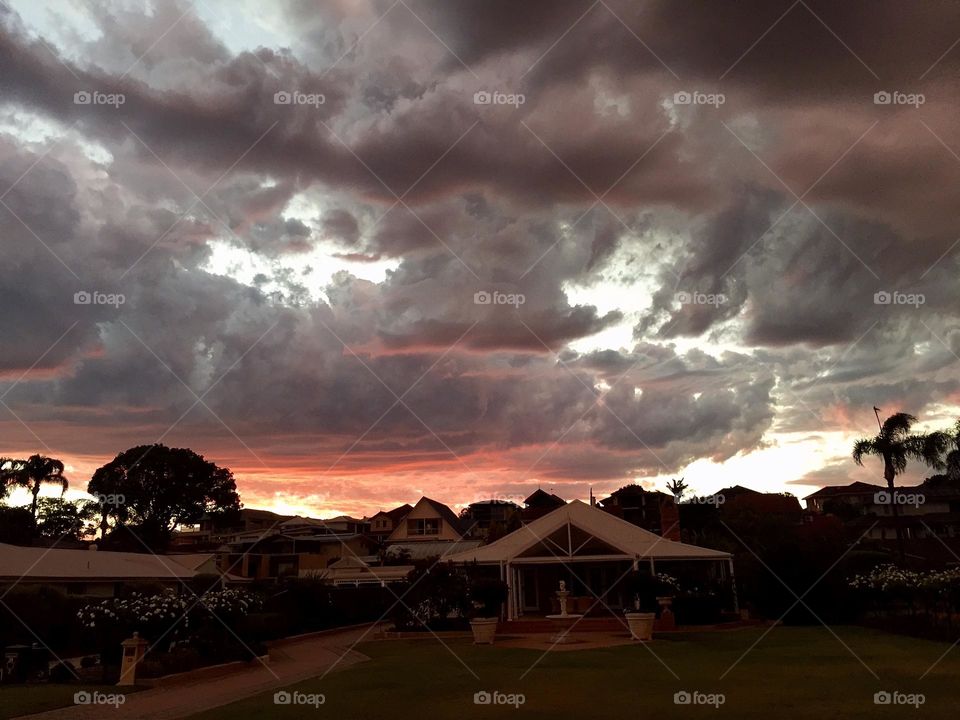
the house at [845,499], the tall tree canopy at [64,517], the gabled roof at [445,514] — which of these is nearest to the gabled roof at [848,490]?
the house at [845,499]

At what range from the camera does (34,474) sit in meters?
64.3

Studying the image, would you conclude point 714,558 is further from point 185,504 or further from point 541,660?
point 185,504

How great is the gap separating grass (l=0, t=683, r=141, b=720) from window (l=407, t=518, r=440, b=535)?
50806mm

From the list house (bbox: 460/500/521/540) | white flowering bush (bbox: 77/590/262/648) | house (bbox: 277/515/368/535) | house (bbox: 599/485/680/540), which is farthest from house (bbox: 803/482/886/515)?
white flowering bush (bbox: 77/590/262/648)

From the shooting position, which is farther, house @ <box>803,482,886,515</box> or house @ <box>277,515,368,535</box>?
house @ <box>803,482,886,515</box>

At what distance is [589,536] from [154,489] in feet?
147

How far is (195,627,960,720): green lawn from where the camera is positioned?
1189 centimetres

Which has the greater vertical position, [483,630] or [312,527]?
[312,527]

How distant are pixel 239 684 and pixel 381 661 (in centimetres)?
447

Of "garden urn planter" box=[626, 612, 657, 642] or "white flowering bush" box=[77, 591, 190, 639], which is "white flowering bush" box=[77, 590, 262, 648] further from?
"garden urn planter" box=[626, 612, 657, 642]

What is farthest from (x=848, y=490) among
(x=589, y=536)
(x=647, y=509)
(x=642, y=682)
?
(x=642, y=682)

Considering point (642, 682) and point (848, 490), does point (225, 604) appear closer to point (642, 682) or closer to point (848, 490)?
point (642, 682)

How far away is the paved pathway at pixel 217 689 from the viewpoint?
13211mm

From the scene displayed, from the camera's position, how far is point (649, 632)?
80.7 feet
